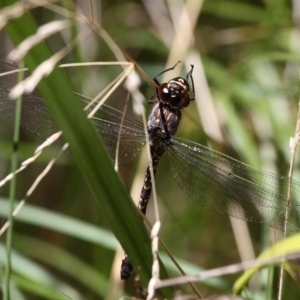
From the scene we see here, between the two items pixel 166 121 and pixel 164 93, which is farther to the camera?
pixel 166 121

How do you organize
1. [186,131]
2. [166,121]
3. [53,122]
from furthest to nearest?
[186,131] → [166,121] → [53,122]

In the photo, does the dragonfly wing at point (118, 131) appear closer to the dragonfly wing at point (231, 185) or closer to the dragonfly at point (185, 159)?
the dragonfly at point (185, 159)

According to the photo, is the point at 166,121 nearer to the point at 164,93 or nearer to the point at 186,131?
the point at 164,93

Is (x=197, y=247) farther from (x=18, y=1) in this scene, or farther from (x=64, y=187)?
(x=18, y=1)

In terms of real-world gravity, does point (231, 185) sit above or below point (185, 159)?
below

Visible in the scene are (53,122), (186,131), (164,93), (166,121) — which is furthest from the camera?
(186,131)

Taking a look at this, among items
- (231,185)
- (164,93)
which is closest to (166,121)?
(164,93)

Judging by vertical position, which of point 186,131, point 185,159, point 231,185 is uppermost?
point 186,131

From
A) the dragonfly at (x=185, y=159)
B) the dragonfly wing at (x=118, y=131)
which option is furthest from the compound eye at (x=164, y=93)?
the dragonfly wing at (x=118, y=131)
